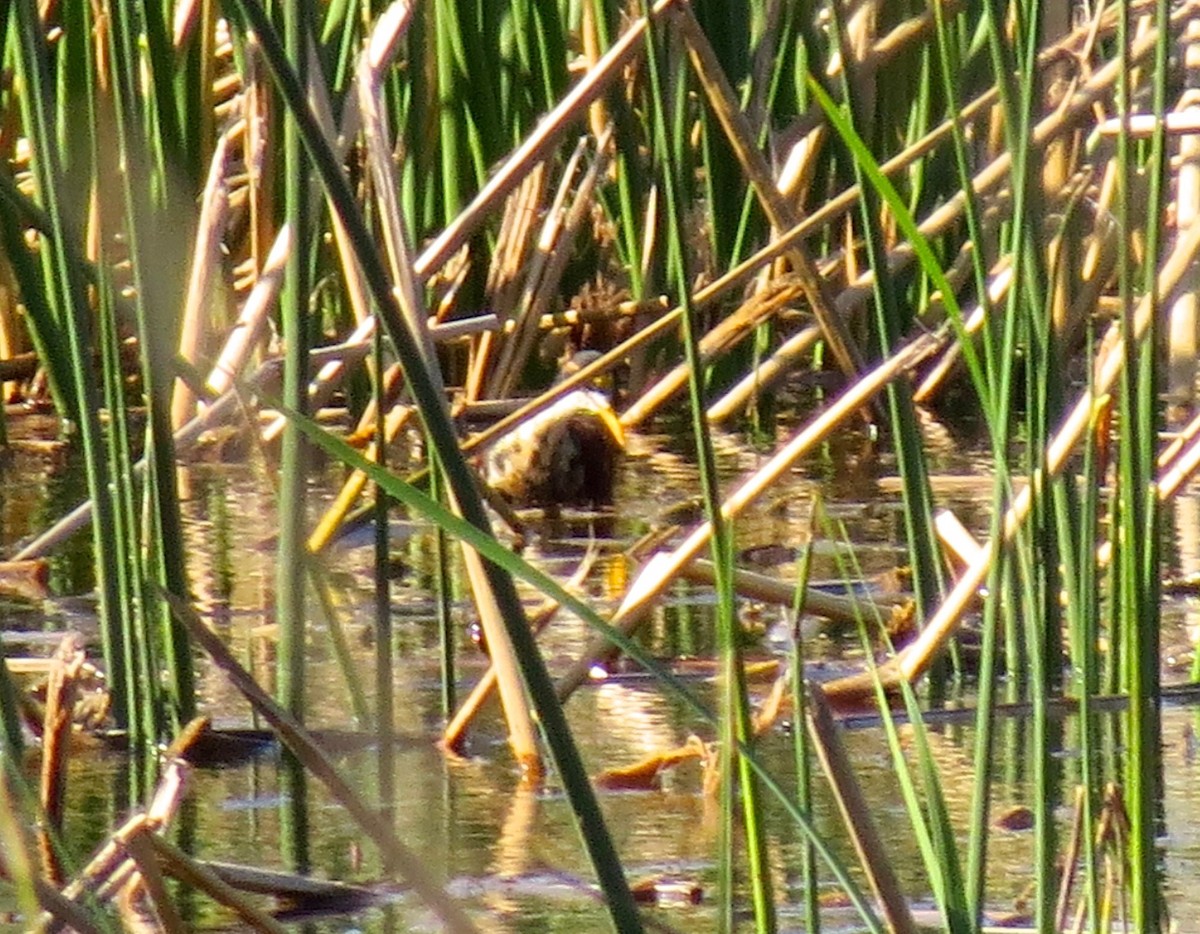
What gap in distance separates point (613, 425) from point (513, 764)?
1.46 meters

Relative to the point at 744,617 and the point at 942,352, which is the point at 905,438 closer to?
the point at 744,617

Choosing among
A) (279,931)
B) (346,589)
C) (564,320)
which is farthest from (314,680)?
(564,320)

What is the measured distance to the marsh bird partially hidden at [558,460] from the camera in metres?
3.49

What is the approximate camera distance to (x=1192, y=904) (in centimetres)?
171

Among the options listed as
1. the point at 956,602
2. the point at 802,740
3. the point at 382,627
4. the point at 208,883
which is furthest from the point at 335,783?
the point at 956,602

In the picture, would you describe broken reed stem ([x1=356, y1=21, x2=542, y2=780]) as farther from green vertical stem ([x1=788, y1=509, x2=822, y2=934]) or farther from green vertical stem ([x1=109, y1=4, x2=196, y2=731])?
green vertical stem ([x1=788, y1=509, x2=822, y2=934])

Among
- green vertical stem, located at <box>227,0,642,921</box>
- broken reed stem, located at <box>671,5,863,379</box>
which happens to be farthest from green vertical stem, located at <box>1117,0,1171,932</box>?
broken reed stem, located at <box>671,5,863,379</box>

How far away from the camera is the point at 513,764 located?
2.16 m

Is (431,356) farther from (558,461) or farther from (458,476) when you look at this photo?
(558,461)

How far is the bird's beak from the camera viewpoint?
11.7 feet

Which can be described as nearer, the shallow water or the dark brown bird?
the shallow water

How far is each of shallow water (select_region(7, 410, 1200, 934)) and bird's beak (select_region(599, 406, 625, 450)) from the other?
0.20 metres

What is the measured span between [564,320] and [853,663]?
5.48ft

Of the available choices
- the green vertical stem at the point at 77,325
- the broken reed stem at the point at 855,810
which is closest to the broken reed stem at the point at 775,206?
the green vertical stem at the point at 77,325
